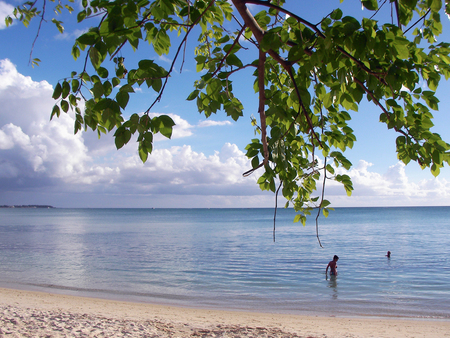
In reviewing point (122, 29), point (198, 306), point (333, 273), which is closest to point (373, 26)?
point (122, 29)

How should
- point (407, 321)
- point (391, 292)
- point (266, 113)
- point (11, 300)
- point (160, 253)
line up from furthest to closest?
point (160, 253) < point (391, 292) < point (11, 300) < point (407, 321) < point (266, 113)

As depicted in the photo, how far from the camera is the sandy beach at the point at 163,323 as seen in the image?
733 cm

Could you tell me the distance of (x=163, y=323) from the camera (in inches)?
338

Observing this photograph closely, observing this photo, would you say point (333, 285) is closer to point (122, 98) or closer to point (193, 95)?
point (193, 95)

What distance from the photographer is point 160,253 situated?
88.7 feet

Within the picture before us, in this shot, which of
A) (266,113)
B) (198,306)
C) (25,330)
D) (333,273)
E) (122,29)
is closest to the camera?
(122,29)

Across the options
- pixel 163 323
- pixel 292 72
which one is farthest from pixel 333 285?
pixel 292 72

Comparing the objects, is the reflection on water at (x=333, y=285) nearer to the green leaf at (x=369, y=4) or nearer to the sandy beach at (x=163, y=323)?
the sandy beach at (x=163, y=323)

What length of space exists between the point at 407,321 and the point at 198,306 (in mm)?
7087

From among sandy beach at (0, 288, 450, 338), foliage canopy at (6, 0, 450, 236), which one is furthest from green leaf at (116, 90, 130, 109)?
sandy beach at (0, 288, 450, 338)

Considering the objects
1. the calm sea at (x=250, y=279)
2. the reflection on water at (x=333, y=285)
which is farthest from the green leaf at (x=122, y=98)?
the reflection on water at (x=333, y=285)

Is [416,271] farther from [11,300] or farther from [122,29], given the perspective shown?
[122,29]

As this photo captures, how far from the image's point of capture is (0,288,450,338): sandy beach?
733 cm

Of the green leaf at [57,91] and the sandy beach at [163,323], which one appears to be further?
the sandy beach at [163,323]
